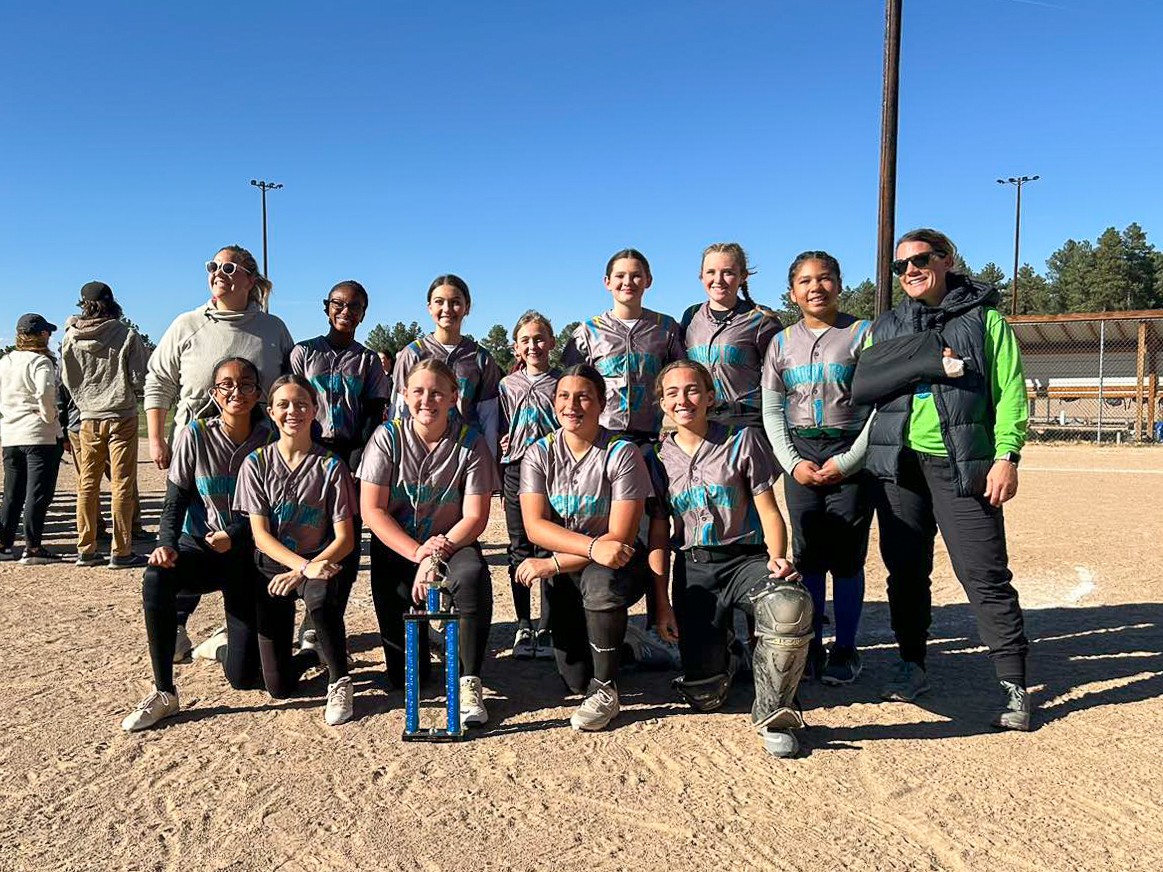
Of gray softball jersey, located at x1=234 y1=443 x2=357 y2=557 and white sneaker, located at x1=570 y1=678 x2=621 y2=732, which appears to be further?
gray softball jersey, located at x1=234 y1=443 x2=357 y2=557

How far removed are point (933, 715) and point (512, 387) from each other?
240 cm

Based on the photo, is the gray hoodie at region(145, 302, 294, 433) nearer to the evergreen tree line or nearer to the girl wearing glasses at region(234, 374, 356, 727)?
the girl wearing glasses at region(234, 374, 356, 727)

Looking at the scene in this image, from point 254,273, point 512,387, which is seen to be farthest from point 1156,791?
point 254,273

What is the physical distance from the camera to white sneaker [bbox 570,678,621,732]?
10.7ft

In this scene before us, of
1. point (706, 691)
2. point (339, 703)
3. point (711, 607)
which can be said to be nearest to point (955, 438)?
point (711, 607)

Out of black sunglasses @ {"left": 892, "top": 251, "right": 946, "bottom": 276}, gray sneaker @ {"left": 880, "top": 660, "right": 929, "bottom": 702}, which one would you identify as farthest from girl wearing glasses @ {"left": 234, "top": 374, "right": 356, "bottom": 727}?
black sunglasses @ {"left": 892, "top": 251, "right": 946, "bottom": 276}

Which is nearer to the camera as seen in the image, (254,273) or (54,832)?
(54,832)

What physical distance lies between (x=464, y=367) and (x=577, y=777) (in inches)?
84.3

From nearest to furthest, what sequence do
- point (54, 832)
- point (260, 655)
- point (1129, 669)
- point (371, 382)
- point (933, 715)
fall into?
point (54, 832)
point (933, 715)
point (260, 655)
point (1129, 669)
point (371, 382)

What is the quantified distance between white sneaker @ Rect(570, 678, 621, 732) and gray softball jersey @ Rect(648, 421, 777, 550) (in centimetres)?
66

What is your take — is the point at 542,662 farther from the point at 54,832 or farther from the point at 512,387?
the point at 54,832

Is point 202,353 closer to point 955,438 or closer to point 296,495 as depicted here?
point 296,495

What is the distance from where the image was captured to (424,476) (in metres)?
3.59

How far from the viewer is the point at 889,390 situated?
345cm
